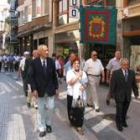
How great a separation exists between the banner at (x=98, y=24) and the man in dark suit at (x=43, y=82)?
32.4ft

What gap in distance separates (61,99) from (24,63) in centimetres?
244

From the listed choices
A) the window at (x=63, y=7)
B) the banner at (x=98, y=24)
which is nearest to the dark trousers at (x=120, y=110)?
the banner at (x=98, y=24)

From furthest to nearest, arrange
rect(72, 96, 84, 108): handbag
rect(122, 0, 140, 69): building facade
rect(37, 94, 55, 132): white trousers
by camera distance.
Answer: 1. rect(122, 0, 140, 69): building facade
2. rect(72, 96, 84, 108): handbag
3. rect(37, 94, 55, 132): white trousers

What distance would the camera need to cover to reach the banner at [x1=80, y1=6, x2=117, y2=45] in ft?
61.8

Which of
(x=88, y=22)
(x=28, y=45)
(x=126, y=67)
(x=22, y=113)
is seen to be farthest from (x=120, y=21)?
(x=28, y=45)

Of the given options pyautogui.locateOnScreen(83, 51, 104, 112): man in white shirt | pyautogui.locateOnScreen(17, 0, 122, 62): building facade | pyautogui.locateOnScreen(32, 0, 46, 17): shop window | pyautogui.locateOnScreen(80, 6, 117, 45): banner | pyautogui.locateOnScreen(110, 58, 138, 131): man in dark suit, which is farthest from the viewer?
pyautogui.locateOnScreen(32, 0, 46, 17): shop window

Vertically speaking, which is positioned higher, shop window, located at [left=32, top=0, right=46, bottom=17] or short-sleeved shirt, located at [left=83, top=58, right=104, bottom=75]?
shop window, located at [left=32, top=0, right=46, bottom=17]

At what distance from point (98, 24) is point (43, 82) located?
1032cm

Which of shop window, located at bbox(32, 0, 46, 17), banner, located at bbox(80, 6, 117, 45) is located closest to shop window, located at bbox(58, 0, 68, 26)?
shop window, located at bbox(32, 0, 46, 17)

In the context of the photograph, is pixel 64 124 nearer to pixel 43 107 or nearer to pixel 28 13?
pixel 43 107

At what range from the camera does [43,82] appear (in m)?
9.03

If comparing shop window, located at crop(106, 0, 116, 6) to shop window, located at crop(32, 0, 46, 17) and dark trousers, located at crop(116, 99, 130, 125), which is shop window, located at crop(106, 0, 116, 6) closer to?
dark trousers, located at crop(116, 99, 130, 125)

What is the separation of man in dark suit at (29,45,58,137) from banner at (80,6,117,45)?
9.88 meters

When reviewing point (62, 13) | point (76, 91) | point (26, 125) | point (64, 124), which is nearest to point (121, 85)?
point (76, 91)
